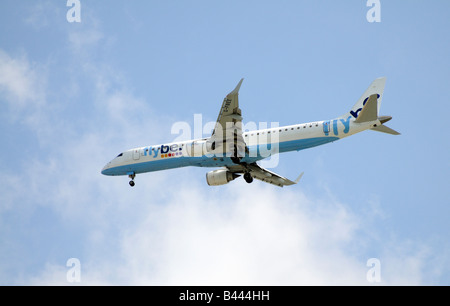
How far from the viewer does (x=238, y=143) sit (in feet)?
134

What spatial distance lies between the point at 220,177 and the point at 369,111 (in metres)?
12.8

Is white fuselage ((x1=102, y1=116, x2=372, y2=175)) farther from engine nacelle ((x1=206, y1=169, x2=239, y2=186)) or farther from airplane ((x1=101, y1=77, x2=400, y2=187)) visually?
engine nacelle ((x1=206, y1=169, x2=239, y2=186))

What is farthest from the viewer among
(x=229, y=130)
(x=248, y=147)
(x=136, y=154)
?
(x=136, y=154)

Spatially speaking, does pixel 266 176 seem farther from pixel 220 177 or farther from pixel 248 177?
pixel 220 177

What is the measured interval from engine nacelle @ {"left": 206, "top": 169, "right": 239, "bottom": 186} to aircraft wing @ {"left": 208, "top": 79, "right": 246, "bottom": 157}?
4540 millimetres

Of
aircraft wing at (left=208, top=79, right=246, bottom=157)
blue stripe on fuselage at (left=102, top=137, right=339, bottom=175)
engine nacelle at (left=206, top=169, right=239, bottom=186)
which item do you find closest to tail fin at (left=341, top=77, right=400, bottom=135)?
blue stripe on fuselage at (left=102, top=137, right=339, bottom=175)

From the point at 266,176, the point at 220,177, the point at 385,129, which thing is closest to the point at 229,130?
the point at 220,177

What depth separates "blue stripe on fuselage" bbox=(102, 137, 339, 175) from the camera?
4041 centimetres

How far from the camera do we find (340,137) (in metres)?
40.0
